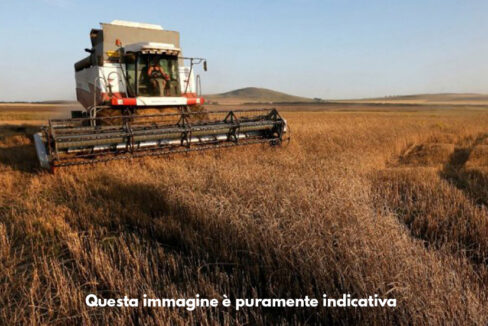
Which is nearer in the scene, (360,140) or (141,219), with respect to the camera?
(141,219)

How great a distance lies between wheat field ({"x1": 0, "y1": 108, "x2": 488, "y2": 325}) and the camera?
1.86 m

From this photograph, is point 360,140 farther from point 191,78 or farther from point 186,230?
point 186,230

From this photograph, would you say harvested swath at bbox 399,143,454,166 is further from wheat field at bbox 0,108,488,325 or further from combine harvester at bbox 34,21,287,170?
combine harvester at bbox 34,21,287,170

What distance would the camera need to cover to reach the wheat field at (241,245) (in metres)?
1.86

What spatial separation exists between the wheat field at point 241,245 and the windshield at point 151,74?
Result: 387 centimetres

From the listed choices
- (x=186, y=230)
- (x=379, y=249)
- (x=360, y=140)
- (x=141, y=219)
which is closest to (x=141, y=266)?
(x=186, y=230)

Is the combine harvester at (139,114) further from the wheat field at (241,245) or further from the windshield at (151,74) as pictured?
the wheat field at (241,245)

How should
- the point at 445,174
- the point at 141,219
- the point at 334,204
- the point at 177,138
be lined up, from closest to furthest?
the point at 334,204 → the point at 141,219 → the point at 445,174 → the point at 177,138

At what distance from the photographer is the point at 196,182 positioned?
384 cm

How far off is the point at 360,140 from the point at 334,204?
266 inches

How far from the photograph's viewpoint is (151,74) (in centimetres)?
830

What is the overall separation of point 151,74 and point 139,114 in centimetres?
112

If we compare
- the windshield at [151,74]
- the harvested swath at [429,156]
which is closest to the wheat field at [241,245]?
the harvested swath at [429,156]

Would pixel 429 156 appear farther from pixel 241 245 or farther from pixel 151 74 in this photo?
pixel 151 74
